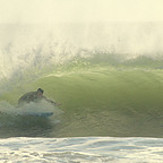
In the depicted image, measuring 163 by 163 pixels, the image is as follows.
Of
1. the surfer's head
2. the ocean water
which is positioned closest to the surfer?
the surfer's head

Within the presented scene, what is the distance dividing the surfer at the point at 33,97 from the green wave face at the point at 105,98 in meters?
0.24

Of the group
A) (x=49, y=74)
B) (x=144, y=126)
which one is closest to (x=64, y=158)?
(x=144, y=126)

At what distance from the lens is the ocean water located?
673 cm

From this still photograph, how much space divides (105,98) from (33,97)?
165 cm

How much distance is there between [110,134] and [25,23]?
4957mm

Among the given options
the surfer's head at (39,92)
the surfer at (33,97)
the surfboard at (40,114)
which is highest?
the surfer's head at (39,92)

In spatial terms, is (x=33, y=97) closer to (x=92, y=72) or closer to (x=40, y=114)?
(x=40, y=114)

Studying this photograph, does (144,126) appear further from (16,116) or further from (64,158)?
(64,158)

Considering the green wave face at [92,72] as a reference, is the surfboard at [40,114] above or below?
below

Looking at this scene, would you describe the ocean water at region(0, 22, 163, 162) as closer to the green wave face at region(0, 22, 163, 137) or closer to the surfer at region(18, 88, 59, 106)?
the green wave face at region(0, 22, 163, 137)

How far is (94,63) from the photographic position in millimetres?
9188

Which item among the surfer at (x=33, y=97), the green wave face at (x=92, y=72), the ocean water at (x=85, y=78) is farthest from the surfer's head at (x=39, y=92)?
the green wave face at (x=92, y=72)

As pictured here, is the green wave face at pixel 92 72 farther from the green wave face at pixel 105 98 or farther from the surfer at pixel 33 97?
the surfer at pixel 33 97

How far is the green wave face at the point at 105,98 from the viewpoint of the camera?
6.60 m
